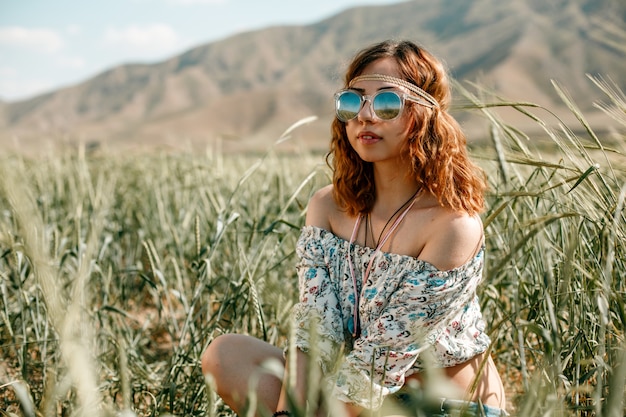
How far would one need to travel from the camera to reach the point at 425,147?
136cm

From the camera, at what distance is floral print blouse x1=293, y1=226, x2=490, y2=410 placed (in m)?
1.20

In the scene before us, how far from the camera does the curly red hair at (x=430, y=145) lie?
132cm

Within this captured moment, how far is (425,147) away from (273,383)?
61cm

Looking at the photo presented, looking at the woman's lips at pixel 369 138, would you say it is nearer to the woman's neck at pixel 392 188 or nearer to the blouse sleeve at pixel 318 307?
the woman's neck at pixel 392 188

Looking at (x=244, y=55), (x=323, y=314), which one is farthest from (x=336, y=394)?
(x=244, y=55)

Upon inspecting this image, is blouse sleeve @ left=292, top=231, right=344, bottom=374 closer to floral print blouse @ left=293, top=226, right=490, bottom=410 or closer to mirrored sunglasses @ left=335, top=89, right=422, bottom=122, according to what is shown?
floral print blouse @ left=293, top=226, right=490, bottom=410

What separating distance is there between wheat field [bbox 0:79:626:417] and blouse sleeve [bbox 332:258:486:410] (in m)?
0.13

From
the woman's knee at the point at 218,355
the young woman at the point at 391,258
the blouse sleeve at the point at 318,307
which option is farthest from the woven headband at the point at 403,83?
the woman's knee at the point at 218,355

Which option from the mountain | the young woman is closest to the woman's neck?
the young woman

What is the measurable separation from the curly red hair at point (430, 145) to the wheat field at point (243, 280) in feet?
0.22

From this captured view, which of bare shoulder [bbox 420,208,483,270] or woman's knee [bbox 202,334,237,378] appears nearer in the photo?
bare shoulder [bbox 420,208,483,270]

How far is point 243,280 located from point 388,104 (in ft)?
2.14

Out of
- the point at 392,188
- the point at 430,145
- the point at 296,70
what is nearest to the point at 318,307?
the point at 392,188

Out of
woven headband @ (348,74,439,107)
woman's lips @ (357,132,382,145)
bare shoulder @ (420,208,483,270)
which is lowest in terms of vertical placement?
bare shoulder @ (420,208,483,270)
